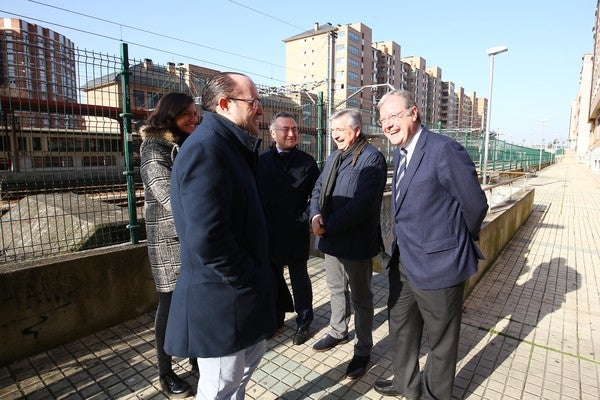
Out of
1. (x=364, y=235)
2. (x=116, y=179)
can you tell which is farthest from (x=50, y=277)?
(x=364, y=235)

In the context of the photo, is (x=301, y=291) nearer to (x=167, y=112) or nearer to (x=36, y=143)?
(x=167, y=112)

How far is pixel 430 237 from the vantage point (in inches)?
85.0

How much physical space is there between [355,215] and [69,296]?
8.53 feet

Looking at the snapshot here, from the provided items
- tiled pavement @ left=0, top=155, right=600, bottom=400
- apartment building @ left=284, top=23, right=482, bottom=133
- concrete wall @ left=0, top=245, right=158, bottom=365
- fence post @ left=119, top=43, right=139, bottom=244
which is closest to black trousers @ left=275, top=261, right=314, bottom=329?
tiled pavement @ left=0, top=155, right=600, bottom=400

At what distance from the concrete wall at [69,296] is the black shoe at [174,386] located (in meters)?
1.20

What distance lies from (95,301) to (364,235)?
100 inches

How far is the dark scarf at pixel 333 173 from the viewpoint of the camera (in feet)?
9.49

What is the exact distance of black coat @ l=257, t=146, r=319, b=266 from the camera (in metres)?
3.28

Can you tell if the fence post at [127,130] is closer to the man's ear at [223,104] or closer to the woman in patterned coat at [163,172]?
the woman in patterned coat at [163,172]

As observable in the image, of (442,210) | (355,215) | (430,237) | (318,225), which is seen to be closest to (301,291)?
(318,225)

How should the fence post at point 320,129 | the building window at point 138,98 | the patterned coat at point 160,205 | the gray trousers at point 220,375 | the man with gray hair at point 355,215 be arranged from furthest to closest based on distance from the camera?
the fence post at point 320,129 < the building window at point 138,98 < the man with gray hair at point 355,215 < the patterned coat at point 160,205 < the gray trousers at point 220,375

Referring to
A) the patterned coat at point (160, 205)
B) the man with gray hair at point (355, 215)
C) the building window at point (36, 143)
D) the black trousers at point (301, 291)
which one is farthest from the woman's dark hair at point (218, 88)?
the building window at point (36, 143)

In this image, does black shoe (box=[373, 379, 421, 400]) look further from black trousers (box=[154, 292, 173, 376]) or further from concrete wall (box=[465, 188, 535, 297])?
concrete wall (box=[465, 188, 535, 297])

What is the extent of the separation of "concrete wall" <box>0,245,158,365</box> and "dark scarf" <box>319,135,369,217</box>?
77.1 inches
